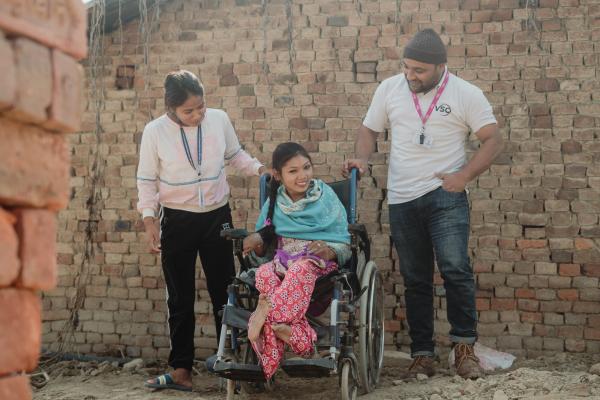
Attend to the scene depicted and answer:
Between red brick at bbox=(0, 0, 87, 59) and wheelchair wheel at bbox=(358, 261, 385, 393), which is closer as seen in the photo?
red brick at bbox=(0, 0, 87, 59)

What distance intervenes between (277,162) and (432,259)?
1159mm

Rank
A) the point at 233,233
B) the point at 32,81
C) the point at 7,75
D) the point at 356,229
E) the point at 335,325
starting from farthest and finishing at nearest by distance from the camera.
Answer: the point at 233,233 → the point at 356,229 → the point at 335,325 → the point at 32,81 → the point at 7,75

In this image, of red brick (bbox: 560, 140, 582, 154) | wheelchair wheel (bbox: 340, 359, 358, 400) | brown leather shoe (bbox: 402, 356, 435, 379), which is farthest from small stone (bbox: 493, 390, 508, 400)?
red brick (bbox: 560, 140, 582, 154)

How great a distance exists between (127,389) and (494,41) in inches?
133

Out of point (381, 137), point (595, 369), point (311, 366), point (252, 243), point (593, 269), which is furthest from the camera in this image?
point (381, 137)

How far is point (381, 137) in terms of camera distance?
19.4ft

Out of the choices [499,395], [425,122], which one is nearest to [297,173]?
[425,122]

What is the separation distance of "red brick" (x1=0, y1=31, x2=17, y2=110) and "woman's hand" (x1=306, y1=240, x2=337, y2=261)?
2.60 m

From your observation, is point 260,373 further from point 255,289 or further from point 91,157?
Answer: point 91,157

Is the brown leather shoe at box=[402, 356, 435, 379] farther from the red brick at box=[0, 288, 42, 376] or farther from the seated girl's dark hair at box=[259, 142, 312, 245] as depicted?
the red brick at box=[0, 288, 42, 376]

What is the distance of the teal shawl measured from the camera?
15.7 feet

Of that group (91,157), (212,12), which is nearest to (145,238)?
(91,157)

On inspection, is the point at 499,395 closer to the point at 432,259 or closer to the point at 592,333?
the point at 432,259

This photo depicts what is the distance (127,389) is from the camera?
18.0 ft
